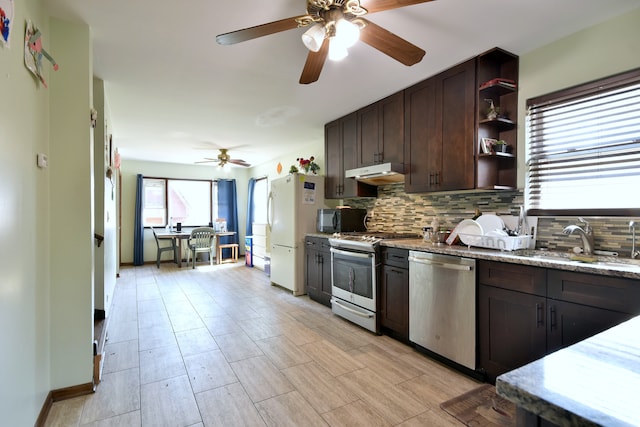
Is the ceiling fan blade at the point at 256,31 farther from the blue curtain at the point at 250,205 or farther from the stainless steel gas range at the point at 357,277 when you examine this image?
the blue curtain at the point at 250,205

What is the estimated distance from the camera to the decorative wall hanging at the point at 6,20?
1234 mm

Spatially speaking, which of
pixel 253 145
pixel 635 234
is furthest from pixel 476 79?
pixel 253 145

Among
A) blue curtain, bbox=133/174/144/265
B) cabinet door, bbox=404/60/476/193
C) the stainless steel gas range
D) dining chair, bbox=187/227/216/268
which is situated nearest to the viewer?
cabinet door, bbox=404/60/476/193

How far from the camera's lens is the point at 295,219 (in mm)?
4324

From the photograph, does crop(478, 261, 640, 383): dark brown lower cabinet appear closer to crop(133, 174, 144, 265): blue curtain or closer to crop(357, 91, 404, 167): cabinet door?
crop(357, 91, 404, 167): cabinet door

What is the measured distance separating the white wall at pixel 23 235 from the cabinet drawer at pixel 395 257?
2499 mm

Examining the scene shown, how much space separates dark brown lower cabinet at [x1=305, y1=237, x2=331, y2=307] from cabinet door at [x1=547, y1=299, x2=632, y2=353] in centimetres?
236

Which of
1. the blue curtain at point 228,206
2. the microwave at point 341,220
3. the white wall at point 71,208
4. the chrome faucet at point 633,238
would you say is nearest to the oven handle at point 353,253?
the microwave at point 341,220

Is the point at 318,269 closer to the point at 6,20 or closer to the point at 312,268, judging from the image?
the point at 312,268

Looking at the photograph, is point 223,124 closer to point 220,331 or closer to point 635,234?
point 220,331

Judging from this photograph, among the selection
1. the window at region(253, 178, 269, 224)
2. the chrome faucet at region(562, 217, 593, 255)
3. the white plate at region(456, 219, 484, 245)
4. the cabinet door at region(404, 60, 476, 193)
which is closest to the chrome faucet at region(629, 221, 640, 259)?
the chrome faucet at region(562, 217, 593, 255)

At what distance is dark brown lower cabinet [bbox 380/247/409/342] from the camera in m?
2.72

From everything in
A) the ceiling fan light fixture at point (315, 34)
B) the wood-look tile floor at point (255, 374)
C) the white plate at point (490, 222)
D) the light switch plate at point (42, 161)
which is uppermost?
the ceiling fan light fixture at point (315, 34)

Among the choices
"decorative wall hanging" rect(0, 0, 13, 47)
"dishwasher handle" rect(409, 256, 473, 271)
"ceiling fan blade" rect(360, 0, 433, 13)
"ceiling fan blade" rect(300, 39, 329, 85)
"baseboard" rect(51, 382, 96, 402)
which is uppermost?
"ceiling fan blade" rect(360, 0, 433, 13)
